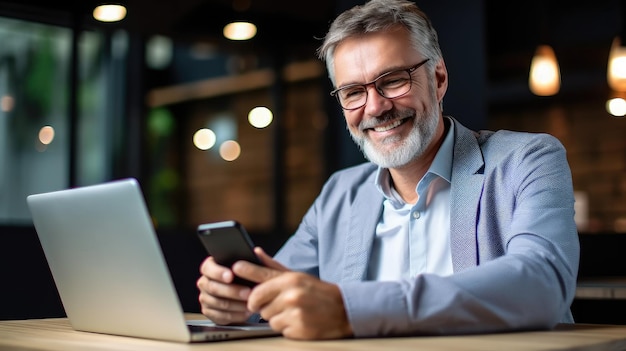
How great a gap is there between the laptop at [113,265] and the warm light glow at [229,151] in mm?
4986

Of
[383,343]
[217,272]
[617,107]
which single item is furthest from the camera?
[617,107]

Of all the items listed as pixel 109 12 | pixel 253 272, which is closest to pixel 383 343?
pixel 253 272

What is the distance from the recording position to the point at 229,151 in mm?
6934

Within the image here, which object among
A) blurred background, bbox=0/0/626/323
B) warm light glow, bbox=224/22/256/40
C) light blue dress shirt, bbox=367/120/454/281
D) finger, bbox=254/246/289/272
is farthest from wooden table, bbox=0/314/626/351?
warm light glow, bbox=224/22/256/40

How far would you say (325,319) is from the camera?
57.1 inches

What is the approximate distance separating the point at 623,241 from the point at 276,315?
4.32 meters

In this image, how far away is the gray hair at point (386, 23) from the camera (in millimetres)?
2234

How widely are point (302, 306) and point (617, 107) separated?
7004mm

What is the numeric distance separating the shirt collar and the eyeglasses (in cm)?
19

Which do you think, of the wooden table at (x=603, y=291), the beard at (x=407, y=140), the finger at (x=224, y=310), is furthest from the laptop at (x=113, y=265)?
the wooden table at (x=603, y=291)

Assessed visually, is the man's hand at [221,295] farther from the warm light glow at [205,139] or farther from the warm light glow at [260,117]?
the warm light glow at [205,139]

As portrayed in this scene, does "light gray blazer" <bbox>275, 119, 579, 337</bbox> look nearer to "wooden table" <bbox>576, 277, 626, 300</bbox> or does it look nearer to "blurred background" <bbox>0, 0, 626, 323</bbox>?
"blurred background" <bbox>0, 0, 626, 323</bbox>

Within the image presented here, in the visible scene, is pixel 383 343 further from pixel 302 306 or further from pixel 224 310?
pixel 224 310

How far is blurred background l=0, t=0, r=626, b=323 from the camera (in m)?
3.82
